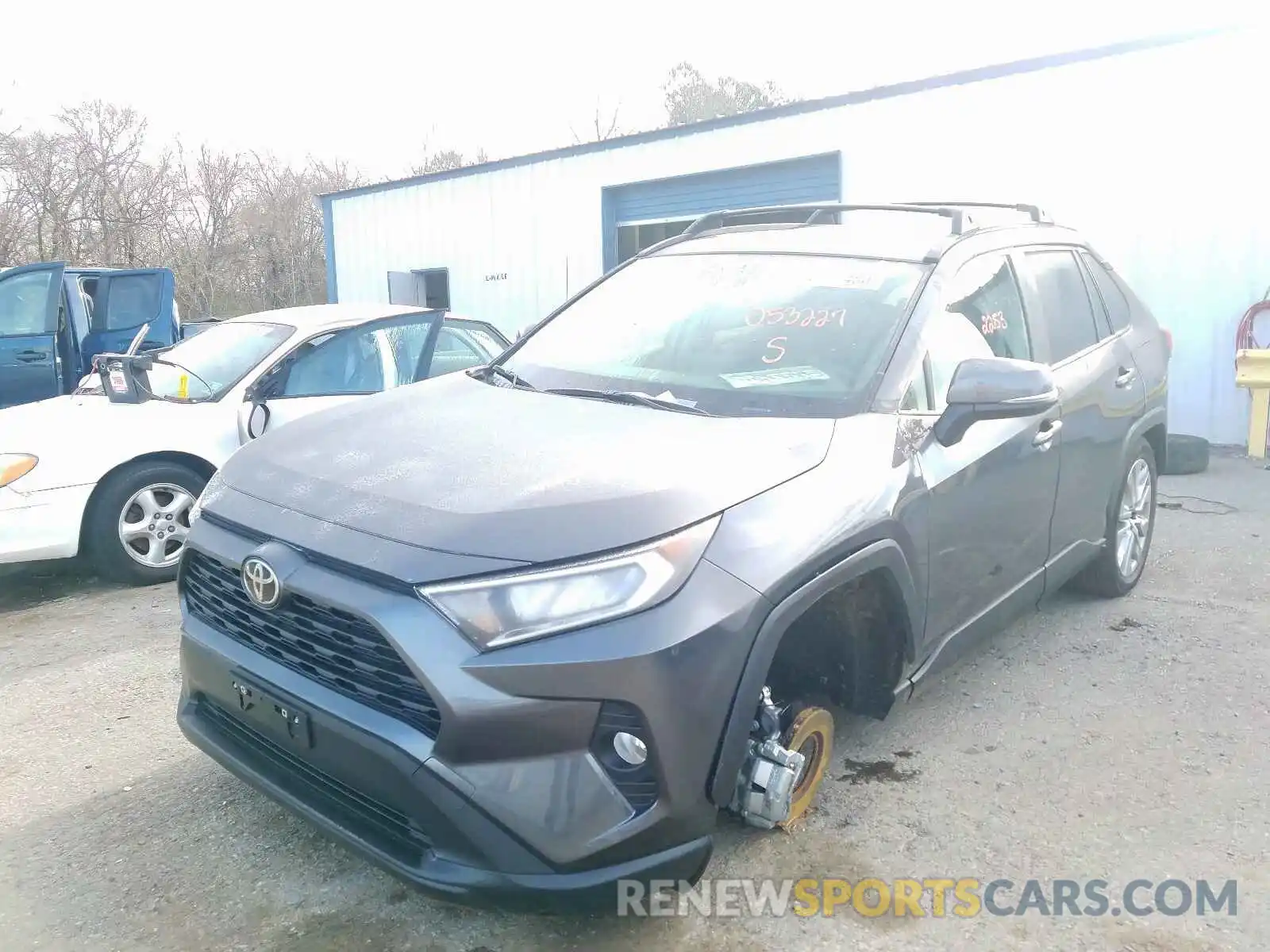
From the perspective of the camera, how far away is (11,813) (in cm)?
312

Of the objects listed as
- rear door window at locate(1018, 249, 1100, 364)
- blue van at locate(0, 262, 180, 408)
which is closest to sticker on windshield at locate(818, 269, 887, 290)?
rear door window at locate(1018, 249, 1100, 364)

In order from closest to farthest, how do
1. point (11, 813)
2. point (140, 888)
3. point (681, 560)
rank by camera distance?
point (681, 560) < point (140, 888) < point (11, 813)

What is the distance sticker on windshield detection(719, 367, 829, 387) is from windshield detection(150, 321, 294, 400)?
12.1 feet

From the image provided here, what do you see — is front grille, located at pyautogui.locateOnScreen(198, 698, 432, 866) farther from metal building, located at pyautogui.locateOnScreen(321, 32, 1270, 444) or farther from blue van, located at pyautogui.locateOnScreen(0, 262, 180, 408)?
metal building, located at pyautogui.locateOnScreen(321, 32, 1270, 444)

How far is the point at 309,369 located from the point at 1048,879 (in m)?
4.65

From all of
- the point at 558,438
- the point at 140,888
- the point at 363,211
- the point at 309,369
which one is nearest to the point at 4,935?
the point at 140,888

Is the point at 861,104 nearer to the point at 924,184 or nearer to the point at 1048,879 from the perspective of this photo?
the point at 924,184

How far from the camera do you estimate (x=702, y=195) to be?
487 inches

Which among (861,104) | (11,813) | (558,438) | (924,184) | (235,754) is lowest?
(11,813)

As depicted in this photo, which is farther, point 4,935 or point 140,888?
point 140,888

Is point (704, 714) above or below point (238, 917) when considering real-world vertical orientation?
above

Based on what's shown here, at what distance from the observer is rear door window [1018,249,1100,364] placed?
3.89 meters

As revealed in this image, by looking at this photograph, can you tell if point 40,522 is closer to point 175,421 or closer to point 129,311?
point 175,421

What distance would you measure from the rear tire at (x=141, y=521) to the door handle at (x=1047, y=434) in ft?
13.4
